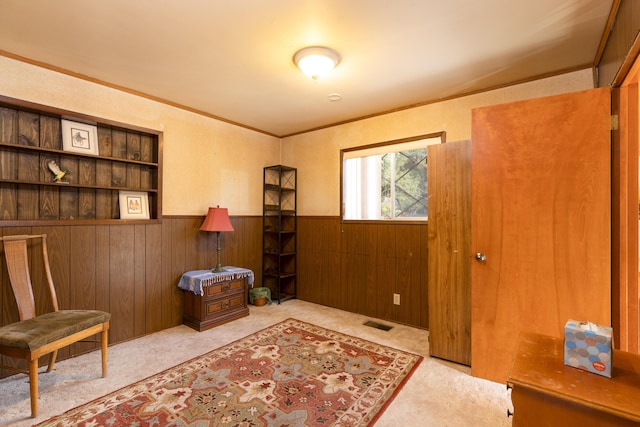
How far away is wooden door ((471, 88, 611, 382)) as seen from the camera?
185cm

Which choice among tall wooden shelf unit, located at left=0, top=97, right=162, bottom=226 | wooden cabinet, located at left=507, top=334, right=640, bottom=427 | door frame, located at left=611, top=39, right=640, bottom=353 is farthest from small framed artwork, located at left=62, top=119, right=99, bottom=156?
door frame, located at left=611, top=39, right=640, bottom=353

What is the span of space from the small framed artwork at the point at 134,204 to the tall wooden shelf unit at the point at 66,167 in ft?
0.16

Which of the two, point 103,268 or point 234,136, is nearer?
point 103,268

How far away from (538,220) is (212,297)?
3089 mm

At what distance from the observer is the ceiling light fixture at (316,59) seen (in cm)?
225

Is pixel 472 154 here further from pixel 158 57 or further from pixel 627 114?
pixel 158 57

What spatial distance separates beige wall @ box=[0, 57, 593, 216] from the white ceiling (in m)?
0.14

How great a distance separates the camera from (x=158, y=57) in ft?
7.84

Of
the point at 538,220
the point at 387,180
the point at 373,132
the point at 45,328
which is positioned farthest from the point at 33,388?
the point at 373,132


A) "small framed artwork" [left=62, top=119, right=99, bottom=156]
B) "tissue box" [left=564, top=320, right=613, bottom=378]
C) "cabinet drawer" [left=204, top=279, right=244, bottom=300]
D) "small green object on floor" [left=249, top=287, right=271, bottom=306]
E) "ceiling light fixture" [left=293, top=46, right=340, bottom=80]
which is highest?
"ceiling light fixture" [left=293, top=46, right=340, bottom=80]

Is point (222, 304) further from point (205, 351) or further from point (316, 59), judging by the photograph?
point (316, 59)

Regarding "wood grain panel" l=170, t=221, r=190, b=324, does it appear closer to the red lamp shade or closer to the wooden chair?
the red lamp shade

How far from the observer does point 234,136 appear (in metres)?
4.04

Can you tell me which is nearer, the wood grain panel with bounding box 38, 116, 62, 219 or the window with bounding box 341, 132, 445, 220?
the wood grain panel with bounding box 38, 116, 62, 219
